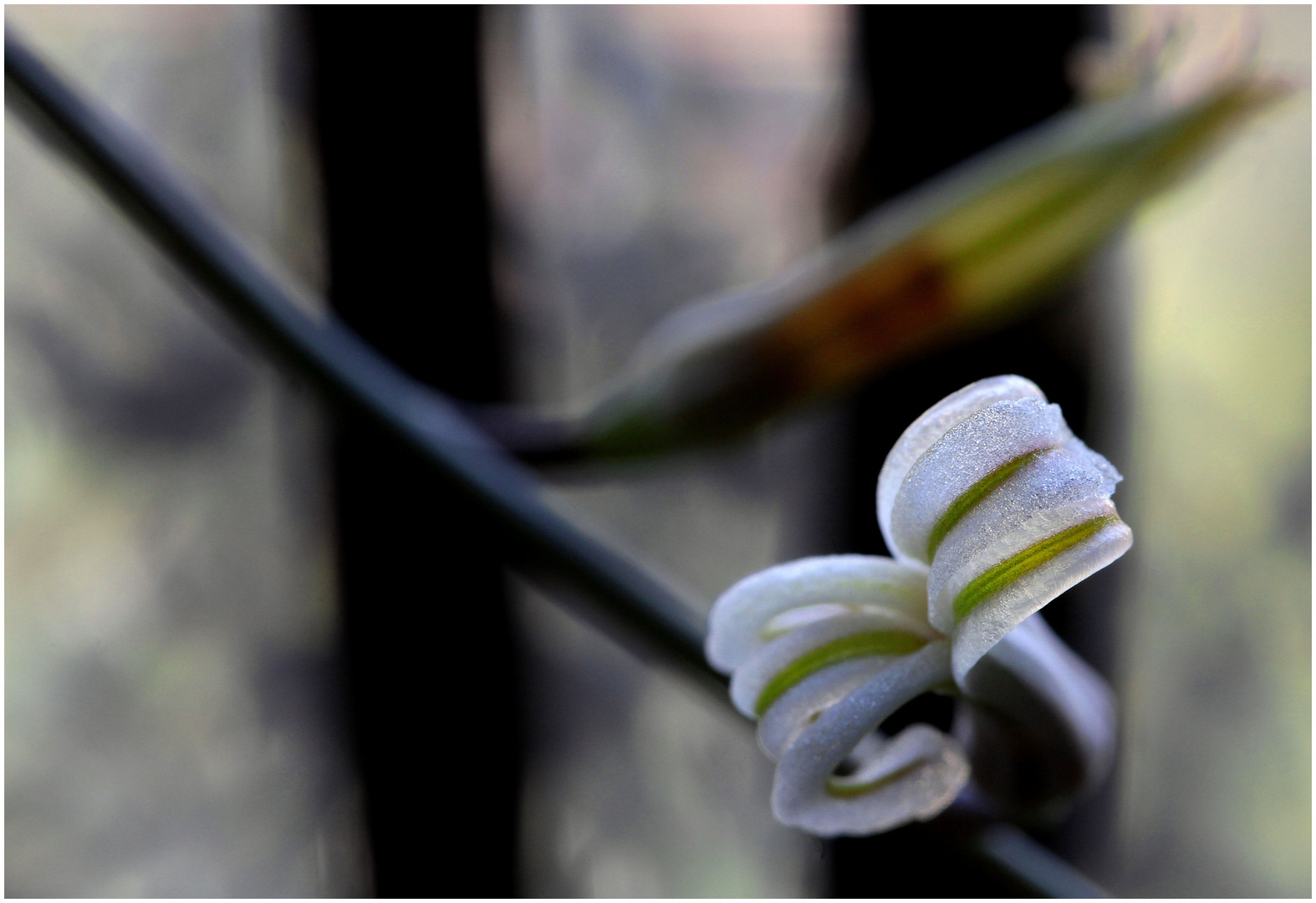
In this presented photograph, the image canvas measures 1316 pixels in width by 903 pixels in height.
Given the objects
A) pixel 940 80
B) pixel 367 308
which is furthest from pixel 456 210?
pixel 940 80

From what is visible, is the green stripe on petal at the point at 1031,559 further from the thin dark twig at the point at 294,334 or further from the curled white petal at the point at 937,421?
the thin dark twig at the point at 294,334

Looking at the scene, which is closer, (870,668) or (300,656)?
(870,668)

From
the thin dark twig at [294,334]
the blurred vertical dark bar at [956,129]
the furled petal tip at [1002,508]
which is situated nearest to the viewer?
the furled petal tip at [1002,508]

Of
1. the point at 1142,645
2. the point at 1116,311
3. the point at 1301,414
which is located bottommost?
the point at 1142,645

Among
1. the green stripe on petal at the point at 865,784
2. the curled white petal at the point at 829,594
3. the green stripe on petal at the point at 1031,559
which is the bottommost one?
the green stripe on petal at the point at 865,784

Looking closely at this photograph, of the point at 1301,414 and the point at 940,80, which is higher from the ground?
the point at 940,80

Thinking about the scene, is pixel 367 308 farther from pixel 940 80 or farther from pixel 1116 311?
pixel 1116 311

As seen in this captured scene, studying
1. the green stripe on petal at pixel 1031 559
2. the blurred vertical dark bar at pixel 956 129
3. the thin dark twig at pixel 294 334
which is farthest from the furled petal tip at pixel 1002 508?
the blurred vertical dark bar at pixel 956 129

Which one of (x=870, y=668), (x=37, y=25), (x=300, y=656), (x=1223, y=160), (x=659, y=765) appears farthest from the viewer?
(x=659, y=765)
